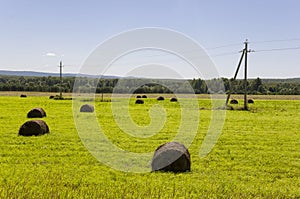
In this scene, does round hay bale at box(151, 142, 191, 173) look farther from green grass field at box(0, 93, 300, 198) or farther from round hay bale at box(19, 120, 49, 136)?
round hay bale at box(19, 120, 49, 136)

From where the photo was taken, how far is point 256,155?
1469cm

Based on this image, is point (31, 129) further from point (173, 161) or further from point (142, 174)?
point (173, 161)

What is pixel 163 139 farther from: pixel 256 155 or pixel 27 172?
pixel 27 172

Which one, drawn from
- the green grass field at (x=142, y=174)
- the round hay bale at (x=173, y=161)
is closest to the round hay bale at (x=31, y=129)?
the green grass field at (x=142, y=174)

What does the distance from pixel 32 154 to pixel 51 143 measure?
2549 millimetres

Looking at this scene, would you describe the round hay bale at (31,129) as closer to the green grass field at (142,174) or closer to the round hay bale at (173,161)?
the green grass field at (142,174)

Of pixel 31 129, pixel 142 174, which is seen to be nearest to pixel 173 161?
pixel 142 174

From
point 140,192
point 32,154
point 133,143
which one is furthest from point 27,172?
point 133,143

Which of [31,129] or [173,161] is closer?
[173,161]

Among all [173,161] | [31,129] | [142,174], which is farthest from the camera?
[31,129]

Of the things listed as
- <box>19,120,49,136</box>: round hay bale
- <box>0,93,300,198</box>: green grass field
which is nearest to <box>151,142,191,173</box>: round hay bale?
<box>0,93,300,198</box>: green grass field

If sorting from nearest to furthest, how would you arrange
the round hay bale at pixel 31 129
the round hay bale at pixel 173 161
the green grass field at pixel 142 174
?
the green grass field at pixel 142 174, the round hay bale at pixel 173 161, the round hay bale at pixel 31 129

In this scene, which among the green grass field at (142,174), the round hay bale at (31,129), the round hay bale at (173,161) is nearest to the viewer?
the green grass field at (142,174)

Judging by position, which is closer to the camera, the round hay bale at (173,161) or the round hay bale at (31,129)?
the round hay bale at (173,161)
